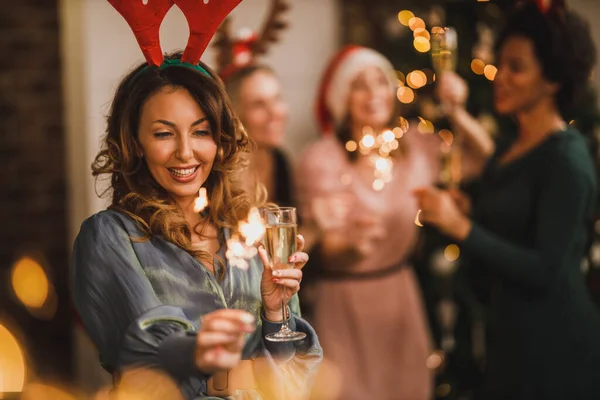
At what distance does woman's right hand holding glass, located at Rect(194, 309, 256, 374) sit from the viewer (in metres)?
0.82

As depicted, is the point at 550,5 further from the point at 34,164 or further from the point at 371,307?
the point at 34,164

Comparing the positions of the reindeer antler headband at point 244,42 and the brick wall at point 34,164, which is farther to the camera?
the brick wall at point 34,164

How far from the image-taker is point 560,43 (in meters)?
1.80

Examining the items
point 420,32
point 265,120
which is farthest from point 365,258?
point 420,32

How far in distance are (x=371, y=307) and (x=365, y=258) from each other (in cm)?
19

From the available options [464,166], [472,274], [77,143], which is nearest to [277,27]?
[464,166]

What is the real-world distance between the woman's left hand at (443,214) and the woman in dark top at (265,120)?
573 millimetres

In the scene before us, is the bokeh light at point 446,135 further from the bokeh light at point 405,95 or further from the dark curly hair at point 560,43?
the dark curly hair at point 560,43

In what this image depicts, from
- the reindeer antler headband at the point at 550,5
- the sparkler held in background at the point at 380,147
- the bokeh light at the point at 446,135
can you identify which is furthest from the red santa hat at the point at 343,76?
the reindeer antler headband at the point at 550,5

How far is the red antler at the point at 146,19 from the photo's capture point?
3.05 feet

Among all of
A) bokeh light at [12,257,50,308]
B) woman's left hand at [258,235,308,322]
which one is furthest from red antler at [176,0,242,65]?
bokeh light at [12,257,50,308]

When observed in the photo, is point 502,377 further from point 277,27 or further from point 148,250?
point 148,250

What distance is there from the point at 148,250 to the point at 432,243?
7.33 ft

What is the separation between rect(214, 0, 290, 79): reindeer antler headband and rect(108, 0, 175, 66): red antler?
1.47 ft
